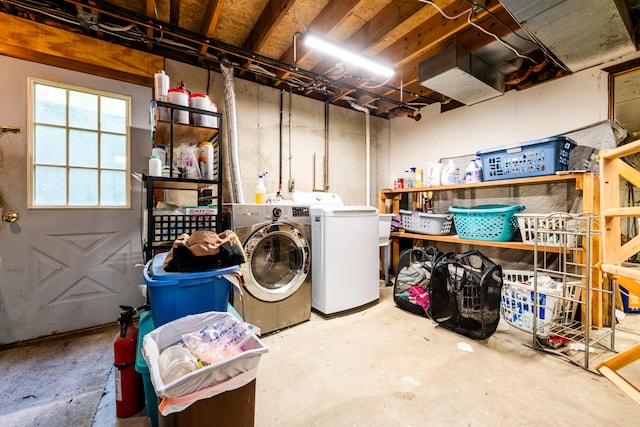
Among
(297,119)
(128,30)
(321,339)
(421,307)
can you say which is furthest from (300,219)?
(128,30)

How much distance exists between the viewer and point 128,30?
219 centimetres

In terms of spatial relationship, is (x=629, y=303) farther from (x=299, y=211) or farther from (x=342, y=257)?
(x=299, y=211)

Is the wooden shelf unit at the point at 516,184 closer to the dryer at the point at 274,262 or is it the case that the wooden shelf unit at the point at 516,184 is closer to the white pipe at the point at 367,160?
the white pipe at the point at 367,160

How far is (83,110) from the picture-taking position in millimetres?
2252

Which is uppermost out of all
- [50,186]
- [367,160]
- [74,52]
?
[74,52]

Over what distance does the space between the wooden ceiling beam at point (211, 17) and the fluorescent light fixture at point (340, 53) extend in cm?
67

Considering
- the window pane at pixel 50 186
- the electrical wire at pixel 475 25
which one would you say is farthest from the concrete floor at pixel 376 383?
the electrical wire at pixel 475 25

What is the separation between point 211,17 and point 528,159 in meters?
3.06

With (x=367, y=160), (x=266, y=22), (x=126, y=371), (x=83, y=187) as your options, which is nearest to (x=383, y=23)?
(x=266, y=22)

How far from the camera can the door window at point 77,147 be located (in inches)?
82.4

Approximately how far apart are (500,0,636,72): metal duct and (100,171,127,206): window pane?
10.8ft

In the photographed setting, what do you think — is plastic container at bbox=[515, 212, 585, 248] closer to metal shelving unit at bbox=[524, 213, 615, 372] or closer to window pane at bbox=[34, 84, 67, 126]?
metal shelving unit at bbox=[524, 213, 615, 372]

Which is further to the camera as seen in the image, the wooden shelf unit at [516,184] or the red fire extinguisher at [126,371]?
the wooden shelf unit at [516,184]

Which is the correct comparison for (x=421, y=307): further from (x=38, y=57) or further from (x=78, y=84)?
(x=38, y=57)
